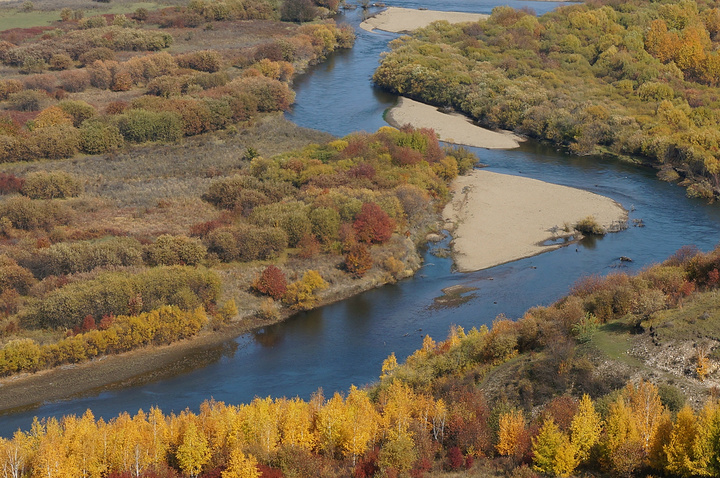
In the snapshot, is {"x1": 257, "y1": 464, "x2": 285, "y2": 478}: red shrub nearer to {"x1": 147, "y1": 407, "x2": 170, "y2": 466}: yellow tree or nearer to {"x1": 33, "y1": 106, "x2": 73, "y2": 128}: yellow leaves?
{"x1": 147, "y1": 407, "x2": 170, "y2": 466}: yellow tree

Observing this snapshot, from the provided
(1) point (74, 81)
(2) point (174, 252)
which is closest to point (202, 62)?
(1) point (74, 81)

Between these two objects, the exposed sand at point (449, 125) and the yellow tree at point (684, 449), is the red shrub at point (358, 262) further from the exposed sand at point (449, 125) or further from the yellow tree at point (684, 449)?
the exposed sand at point (449, 125)

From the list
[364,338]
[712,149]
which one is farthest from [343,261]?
[712,149]

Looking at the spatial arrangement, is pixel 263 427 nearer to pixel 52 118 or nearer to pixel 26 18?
pixel 52 118

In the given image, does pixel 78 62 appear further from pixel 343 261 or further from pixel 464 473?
pixel 464 473

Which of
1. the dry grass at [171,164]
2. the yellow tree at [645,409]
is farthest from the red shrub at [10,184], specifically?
the yellow tree at [645,409]

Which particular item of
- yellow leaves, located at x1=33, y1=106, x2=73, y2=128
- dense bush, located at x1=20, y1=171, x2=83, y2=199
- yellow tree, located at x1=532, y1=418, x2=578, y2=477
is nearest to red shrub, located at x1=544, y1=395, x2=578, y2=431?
yellow tree, located at x1=532, y1=418, x2=578, y2=477
